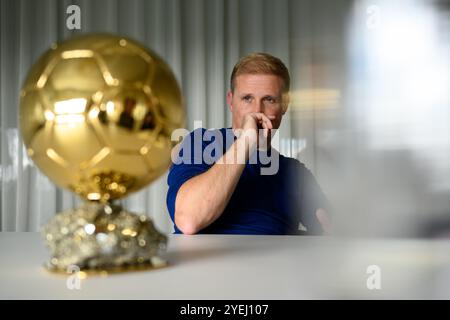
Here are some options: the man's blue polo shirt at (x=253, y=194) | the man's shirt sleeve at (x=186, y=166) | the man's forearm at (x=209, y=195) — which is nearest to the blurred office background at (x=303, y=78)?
the man's blue polo shirt at (x=253, y=194)

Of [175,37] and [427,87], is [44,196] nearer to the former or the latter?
[175,37]

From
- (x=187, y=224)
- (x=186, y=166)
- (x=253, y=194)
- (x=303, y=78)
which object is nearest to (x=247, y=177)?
(x=253, y=194)

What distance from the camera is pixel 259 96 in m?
1.25

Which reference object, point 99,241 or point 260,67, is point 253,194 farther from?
point 99,241

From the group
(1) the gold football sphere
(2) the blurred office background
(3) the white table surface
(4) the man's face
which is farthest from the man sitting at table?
(2) the blurred office background

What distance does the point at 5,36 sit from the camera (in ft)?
8.87

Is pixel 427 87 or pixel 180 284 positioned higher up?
pixel 427 87

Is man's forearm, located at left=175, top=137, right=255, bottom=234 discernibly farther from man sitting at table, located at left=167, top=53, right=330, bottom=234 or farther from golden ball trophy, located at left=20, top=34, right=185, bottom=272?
golden ball trophy, located at left=20, top=34, right=185, bottom=272

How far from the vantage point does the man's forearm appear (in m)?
0.96

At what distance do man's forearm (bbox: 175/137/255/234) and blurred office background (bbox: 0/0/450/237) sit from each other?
171cm

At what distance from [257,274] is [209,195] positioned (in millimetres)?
531

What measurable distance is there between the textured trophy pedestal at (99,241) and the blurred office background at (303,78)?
2.18 metres
